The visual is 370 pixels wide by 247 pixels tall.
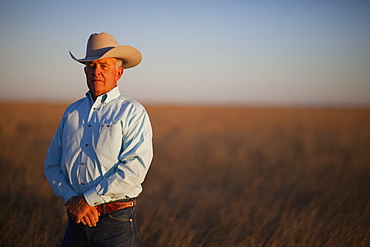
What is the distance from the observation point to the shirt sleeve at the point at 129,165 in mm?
1922

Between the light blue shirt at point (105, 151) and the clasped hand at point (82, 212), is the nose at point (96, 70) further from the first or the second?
the clasped hand at point (82, 212)

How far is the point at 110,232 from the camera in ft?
6.67

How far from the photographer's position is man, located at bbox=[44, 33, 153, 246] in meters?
1.96

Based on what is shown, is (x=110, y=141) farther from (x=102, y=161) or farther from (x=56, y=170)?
(x=56, y=170)

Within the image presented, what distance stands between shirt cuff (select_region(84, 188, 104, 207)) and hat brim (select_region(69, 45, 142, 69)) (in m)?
0.78

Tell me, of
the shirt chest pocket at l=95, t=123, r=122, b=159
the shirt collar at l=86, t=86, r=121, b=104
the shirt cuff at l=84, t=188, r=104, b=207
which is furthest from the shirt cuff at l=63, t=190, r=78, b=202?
the shirt collar at l=86, t=86, r=121, b=104

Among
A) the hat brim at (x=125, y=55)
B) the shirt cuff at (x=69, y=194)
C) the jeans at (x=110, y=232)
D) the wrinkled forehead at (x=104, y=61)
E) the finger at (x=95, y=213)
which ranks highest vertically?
the hat brim at (x=125, y=55)

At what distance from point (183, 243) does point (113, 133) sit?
2.03 metres

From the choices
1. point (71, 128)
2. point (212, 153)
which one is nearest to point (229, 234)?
point (71, 128)

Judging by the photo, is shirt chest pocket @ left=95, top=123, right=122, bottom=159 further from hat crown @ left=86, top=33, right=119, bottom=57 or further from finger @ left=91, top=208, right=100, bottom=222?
hat crown @ left=86, top=33, right=119, bottom=57

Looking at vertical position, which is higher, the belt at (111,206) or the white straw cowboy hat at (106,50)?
the white straw cowboy hat at (106,50)

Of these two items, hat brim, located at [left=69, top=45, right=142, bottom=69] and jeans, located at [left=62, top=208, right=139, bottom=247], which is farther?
hat brim, located at [left=69, top=45, right=142, bottom=69]

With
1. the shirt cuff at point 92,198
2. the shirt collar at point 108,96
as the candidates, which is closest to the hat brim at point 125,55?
the shirt collar at point 108,96

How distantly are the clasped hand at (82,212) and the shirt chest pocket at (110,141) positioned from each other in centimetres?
27
